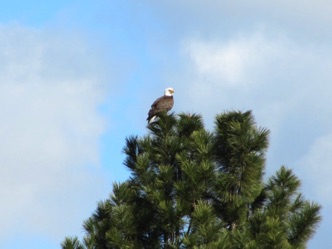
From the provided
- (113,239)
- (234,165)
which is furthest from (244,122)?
(113,239)

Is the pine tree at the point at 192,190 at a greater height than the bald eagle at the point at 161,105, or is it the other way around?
the bald eagle at the point at 161,105

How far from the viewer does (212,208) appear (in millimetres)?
36719

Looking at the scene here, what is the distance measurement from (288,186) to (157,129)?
3055 millimetres

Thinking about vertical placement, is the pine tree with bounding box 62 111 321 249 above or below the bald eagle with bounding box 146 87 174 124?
below

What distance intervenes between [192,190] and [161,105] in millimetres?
3640

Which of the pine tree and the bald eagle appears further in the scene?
the bald eagle

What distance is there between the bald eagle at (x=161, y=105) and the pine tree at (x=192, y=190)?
113cm

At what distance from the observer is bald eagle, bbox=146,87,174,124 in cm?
3919

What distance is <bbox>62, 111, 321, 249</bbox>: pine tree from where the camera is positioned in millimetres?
37031

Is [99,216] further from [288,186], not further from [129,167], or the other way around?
[288,186]

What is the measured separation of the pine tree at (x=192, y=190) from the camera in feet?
121

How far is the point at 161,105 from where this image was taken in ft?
131

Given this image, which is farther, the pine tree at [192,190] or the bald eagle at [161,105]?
the bald eagle at [161,105]

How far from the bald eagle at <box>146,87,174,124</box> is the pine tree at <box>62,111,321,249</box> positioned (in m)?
1.13
